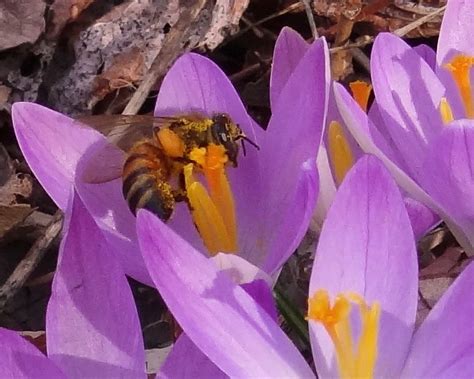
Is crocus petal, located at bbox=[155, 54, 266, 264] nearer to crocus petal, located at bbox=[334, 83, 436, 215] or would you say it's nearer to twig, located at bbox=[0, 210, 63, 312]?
crocus petal, located at bbox=[334, 83, 436, 215]

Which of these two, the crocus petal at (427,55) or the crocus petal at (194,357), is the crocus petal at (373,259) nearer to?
the crocus petal at (194,357)

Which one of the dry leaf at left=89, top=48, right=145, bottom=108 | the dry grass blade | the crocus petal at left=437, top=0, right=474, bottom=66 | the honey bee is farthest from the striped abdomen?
the dry grass blade

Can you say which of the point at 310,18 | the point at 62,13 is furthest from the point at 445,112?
the point at 62,13

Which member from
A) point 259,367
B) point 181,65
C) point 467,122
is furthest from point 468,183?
point 181,65

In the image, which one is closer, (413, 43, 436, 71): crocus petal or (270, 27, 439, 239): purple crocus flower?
(270, 27, 439, 239): purple crocus flower

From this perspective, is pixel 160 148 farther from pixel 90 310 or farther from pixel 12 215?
pixel 12 215

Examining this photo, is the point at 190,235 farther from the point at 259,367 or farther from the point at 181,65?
the point at 259,367
